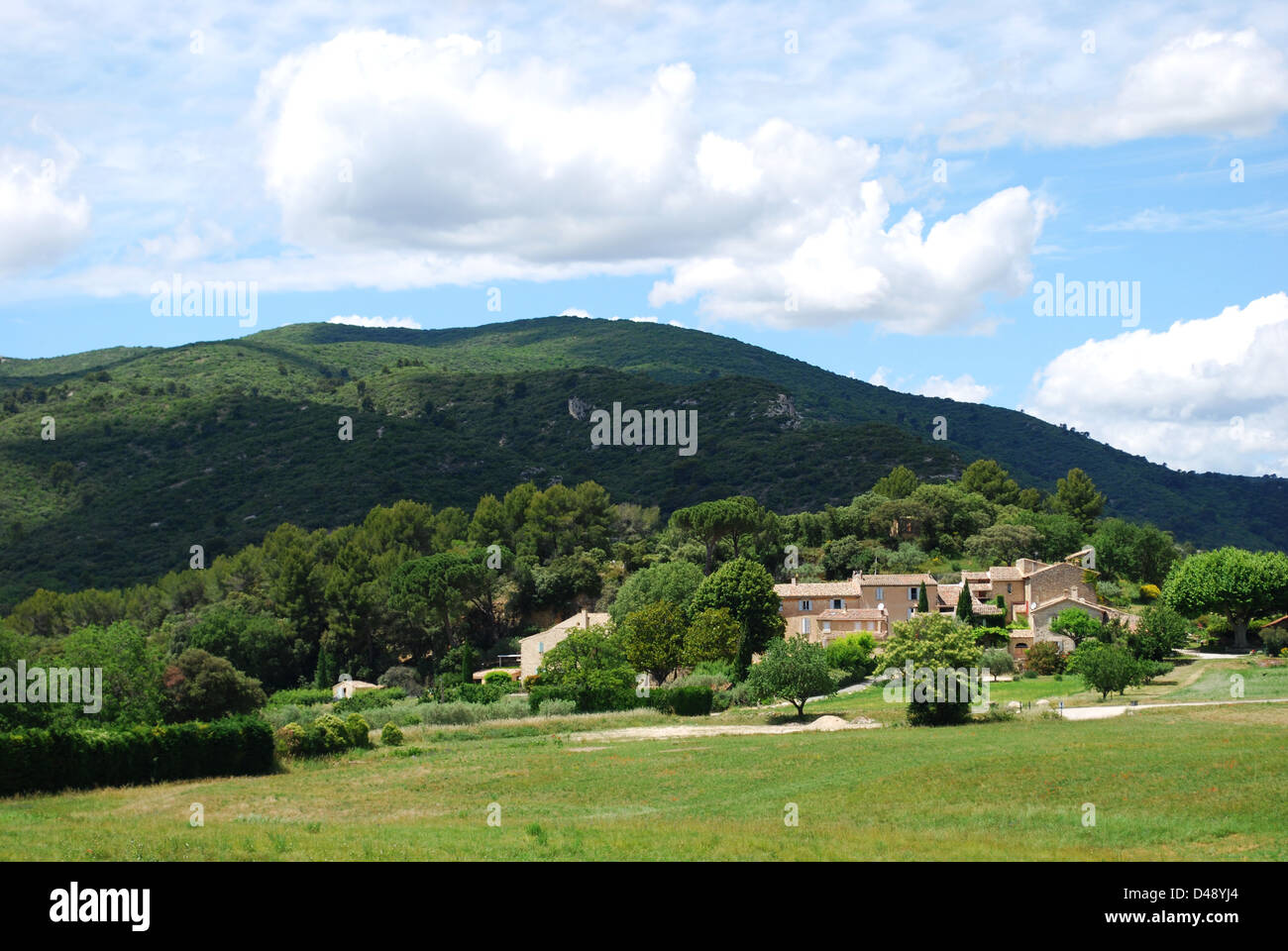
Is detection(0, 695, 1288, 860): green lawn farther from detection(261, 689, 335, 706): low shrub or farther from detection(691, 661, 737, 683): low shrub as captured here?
detection(261, 689, 335, 706): low shrub

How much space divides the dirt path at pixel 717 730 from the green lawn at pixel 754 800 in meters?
2.24

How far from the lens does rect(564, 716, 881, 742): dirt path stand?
49281mm

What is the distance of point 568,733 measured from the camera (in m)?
52.9

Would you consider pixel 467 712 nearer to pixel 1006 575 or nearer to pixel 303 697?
pixel 303 697

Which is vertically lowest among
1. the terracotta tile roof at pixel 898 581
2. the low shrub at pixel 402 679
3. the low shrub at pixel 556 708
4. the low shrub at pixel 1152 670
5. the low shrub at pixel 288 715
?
the low shrub at pixel 402 679

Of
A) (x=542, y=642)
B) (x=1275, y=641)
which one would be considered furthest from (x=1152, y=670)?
(x=542, y=642)

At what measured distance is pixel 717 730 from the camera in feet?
168

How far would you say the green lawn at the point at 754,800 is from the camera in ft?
69.5

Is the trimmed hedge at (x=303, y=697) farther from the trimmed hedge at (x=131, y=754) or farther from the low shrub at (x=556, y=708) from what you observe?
the trimmed hedge at (x=131, y=754)

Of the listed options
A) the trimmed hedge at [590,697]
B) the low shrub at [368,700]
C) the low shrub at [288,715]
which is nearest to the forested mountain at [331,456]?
the low shrub at [368,700]

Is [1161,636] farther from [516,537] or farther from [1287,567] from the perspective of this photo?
[516,537]

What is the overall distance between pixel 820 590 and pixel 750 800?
51.3m

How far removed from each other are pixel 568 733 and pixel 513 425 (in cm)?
12219
